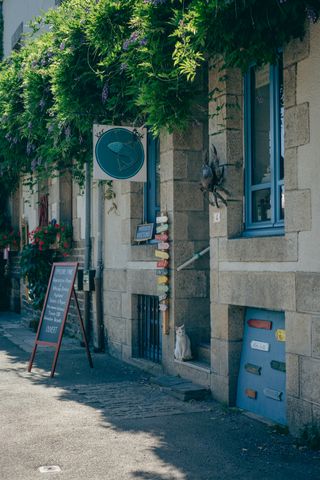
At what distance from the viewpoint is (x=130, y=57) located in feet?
23.6

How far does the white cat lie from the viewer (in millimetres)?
8195

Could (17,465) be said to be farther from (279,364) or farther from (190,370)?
(190,370)

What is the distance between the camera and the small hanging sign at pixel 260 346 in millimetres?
6758

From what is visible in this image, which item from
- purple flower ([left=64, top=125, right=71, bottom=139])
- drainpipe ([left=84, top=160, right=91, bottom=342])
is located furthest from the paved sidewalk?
purple flower ([left=64, top=125, right=71, bottom=139])

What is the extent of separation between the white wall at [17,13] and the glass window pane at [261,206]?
8517mm

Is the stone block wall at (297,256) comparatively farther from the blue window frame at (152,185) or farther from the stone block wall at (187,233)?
the blue window frame at (152,185)

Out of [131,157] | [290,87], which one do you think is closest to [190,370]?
[131,157]

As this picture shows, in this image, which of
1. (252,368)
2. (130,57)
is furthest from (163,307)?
(130,57)

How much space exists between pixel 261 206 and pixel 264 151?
1.88 ft

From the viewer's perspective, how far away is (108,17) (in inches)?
301

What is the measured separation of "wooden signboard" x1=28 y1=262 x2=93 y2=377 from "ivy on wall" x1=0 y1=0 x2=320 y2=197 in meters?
1.92

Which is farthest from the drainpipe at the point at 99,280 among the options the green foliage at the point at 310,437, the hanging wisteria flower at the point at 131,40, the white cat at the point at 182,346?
the green foliage at the point at 310,437

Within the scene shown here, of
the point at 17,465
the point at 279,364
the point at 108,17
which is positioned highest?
the point at 108,17

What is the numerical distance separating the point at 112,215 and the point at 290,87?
5159 mm
